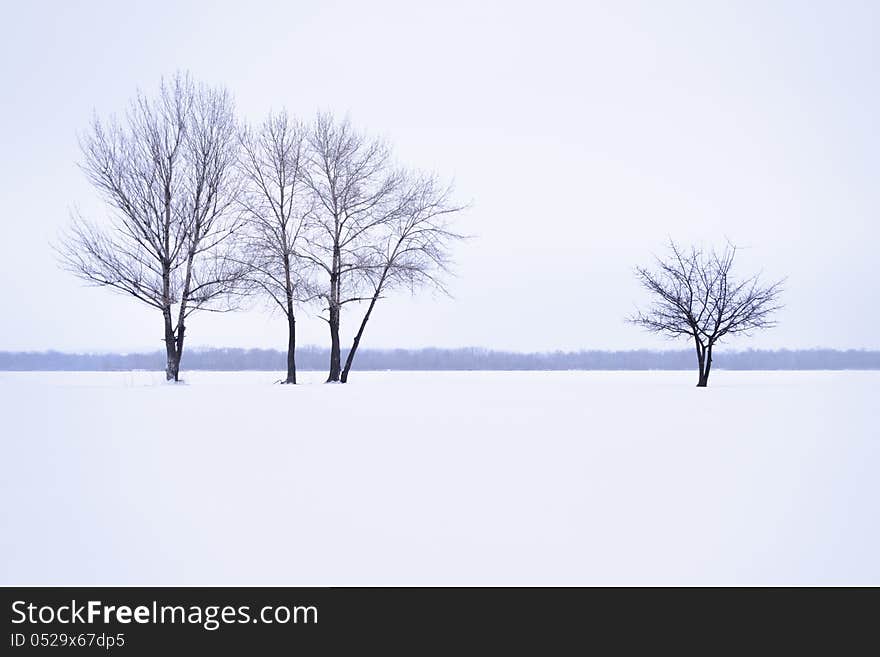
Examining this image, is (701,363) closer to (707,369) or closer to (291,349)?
(707,369)

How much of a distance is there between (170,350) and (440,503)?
27950 mm

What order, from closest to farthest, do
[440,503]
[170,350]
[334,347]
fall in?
[440,503] → [170,350] → [334,347]

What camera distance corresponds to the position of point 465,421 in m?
14.6

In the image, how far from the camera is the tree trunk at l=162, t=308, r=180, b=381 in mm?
31875

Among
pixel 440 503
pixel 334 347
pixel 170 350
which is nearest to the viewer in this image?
pixel 440 503

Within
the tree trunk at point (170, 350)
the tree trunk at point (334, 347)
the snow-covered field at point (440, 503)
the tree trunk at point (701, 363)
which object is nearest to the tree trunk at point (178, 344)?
the tree trunk at point (170, 350)

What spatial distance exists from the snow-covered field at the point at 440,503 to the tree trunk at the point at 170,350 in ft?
59.2

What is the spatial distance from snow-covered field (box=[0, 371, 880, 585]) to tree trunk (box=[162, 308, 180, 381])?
59.2 feet

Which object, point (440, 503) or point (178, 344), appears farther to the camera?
point (178, 344)

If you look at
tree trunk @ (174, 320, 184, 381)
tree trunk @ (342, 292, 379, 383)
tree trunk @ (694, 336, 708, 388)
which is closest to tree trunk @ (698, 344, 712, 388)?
tree trunk @ (694, 336, 708, 388)

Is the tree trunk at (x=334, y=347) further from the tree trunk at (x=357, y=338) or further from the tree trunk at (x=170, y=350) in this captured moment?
the tree trunk at (x=170, y=350)

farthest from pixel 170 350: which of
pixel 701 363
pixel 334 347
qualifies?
pixel 701 363

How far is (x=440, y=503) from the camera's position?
6930 mm

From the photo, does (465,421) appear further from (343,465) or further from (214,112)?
(214,112)
